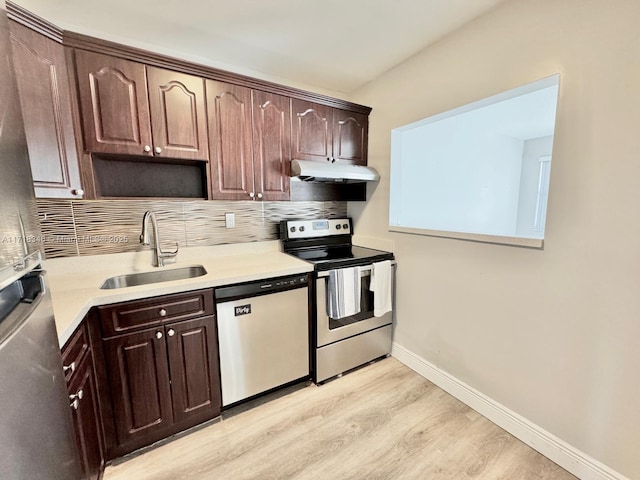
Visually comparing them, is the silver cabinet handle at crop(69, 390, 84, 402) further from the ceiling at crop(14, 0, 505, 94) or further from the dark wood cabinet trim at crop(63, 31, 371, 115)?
the ceiling at crop(14, 0, 505, 94)

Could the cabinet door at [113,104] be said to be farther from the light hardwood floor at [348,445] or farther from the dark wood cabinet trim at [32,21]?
the light hardwood floor at [348,445]

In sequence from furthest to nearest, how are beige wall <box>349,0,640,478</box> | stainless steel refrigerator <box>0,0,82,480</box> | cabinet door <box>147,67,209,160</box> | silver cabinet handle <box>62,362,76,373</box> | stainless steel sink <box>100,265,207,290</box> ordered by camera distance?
stainless steel sink <box>100,265,207,290</box>, cabinet door <box>147,67,209,160</box>, beige wall <box>349,0,640,478</box>, silver cabinet handle <box>62,362,76,373</box>, stainless steel refrigerator <box>0,0,82,480</box>

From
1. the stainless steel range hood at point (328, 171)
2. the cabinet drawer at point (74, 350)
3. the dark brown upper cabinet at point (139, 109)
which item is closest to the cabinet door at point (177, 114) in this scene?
the dark brown upper cabinet at point (139, 109)

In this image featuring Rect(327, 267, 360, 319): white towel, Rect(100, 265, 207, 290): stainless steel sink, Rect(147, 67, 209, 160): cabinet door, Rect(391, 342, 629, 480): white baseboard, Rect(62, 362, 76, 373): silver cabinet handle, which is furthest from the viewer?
Rect(327, 267, 360, 319): white towel

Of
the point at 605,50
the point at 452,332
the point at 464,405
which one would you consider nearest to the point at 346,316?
the point at 452,332

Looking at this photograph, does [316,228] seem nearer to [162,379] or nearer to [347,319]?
[347,319]

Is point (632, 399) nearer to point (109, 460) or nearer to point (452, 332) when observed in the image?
point (452, 332)

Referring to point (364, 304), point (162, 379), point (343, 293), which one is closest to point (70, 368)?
point (162, 379)

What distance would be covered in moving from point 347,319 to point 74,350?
5.22 feet

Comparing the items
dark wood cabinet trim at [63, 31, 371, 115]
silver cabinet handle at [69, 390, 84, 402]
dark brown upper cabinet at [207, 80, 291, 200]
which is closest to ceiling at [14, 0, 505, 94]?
dark wood cabinet trim at [63, 31, 371, 115]

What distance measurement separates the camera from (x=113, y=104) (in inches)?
59.7

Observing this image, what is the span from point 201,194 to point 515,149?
4122 mm

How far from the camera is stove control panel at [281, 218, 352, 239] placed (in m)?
2.39

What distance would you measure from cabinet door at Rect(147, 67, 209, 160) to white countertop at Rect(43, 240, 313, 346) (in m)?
0.74
